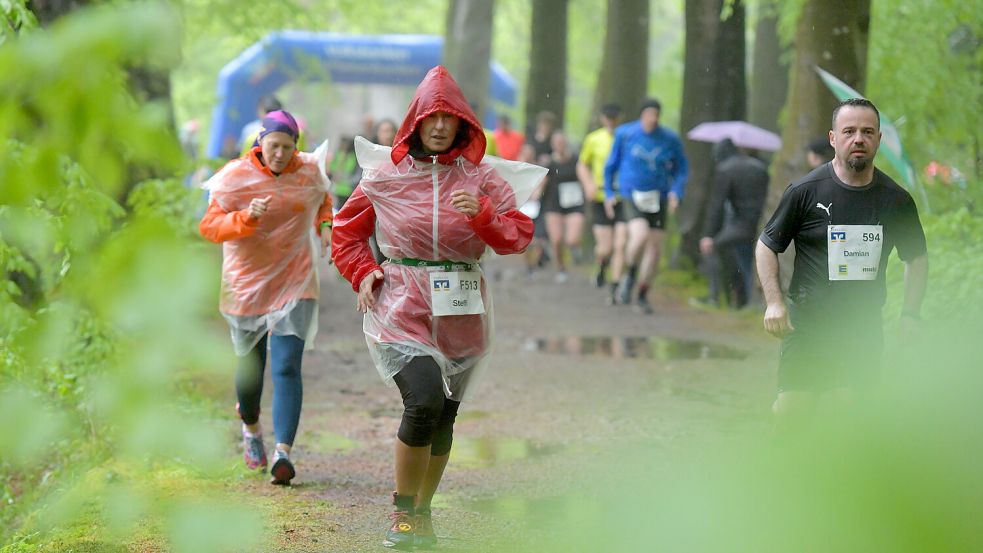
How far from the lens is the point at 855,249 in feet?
19.9

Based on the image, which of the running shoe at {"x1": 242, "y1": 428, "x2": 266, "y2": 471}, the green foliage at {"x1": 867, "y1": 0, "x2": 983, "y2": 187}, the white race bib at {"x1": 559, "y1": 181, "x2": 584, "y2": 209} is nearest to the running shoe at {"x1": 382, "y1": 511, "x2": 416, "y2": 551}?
the running shoe at {"x1": 242, "y1": 428, "x2": 266, "y2": 471}

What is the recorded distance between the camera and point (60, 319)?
2.16 metres

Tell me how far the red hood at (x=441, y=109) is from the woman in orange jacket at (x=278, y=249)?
161 centimetres

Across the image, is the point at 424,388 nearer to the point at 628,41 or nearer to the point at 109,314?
the point at 109,314

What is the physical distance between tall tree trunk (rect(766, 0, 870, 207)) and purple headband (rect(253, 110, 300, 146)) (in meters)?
7.41

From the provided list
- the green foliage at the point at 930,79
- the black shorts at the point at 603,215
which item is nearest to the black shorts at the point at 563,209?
the black shorts at the point at 603,215

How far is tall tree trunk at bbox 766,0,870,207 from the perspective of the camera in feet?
43.7

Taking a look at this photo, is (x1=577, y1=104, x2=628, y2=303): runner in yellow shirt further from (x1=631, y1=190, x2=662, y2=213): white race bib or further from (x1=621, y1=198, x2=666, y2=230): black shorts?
(x1=631, y1=190, x2=662, y2=213): white race bib

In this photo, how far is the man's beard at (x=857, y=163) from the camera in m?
5.99

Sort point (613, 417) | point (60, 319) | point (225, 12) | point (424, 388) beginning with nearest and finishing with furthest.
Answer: point (60, 319) < point (424, 388) < point (613, 417) < point (225, 12)

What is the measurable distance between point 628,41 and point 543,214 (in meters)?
3.32

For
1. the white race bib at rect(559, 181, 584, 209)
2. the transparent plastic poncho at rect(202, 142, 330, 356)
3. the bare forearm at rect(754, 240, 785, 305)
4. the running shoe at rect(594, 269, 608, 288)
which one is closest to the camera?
the bare forearm at rect(754, 240, 785, 305)

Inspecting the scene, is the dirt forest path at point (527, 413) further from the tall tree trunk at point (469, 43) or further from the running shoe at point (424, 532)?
the tall tree trunk at point (469, 43)

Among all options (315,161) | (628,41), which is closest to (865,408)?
(315,161)
